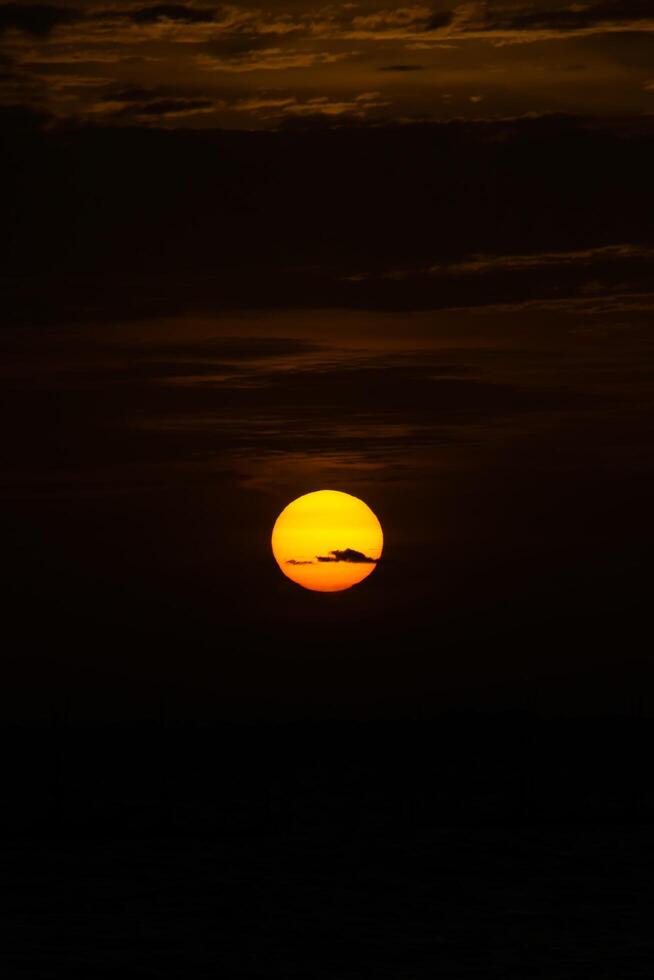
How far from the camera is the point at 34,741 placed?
190 m

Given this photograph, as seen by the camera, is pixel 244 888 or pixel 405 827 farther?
pixel 405 827

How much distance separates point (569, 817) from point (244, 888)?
27.6 metres

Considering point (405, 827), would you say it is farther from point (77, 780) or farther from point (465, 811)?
point (77, 780)

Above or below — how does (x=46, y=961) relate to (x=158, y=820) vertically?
below

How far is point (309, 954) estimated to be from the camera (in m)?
38.0

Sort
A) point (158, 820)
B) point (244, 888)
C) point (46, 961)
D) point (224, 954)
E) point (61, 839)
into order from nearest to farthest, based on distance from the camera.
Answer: point (46, 961) → point (224, 954) → point (244, 888) → point (61, 839) → point (158, 820)

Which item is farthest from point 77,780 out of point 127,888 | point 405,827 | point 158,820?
point 127,888

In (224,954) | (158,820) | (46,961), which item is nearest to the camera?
(46,961)

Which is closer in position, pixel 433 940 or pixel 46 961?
pixel 46 961

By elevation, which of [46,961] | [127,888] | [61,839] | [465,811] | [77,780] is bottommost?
[46,961]

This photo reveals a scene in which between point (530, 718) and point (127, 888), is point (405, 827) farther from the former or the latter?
point (127, 888)

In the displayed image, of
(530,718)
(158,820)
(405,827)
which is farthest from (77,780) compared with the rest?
(530,718)

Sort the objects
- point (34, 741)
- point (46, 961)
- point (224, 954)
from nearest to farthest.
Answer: point (46, 961)
point (224, 954)
point (34, 741)

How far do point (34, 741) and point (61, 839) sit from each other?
12716cm
